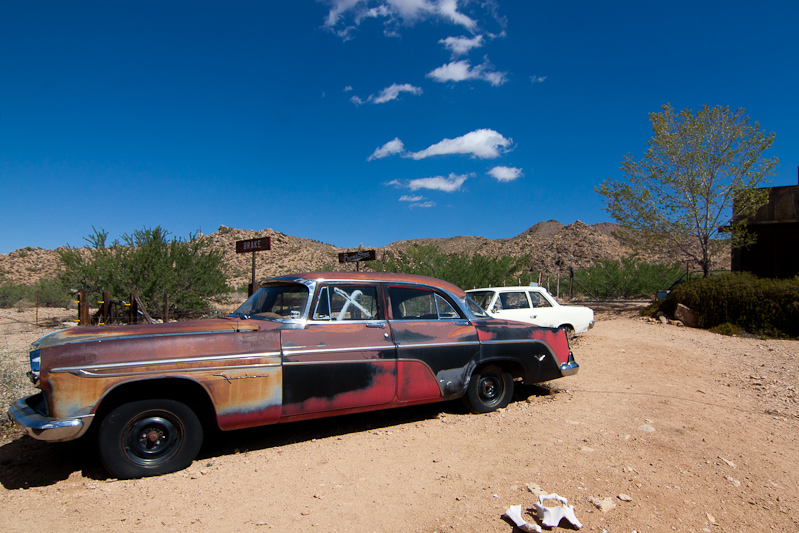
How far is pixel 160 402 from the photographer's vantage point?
12.7 ft

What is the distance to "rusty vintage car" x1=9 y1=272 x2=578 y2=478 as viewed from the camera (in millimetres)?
3674

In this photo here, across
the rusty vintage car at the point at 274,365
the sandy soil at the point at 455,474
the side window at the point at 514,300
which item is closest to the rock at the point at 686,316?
the side window at the point at 514,300

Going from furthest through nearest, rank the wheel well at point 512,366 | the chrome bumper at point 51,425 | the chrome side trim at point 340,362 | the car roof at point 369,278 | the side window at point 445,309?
the wheel well at point 512,366 → the side window at point 445,309 → the car roof at point 369,278 → the chrome side trim at point 340,362 → the chrome bumper at point 51,425

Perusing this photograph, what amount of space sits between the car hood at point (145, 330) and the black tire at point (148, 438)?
1.92 ft

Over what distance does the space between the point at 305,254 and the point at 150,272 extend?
1706 inches

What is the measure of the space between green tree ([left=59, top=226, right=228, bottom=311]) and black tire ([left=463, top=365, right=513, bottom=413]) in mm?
13138

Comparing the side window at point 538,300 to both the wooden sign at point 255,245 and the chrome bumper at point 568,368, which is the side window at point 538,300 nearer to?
the chrome bumper at point 568,368

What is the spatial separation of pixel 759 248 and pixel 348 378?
781 inches

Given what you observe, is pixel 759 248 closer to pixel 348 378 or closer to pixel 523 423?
pixel 523 423

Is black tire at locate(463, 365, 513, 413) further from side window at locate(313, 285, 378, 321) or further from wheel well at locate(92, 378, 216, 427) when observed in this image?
wheel well at locate(92, 378, 216, 427)

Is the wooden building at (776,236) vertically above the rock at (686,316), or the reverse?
the wooden building at (776,236)

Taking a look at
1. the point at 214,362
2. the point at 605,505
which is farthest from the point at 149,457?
the point at 605,505

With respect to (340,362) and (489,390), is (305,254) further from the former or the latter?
(340,362)

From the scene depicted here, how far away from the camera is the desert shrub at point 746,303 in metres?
12.5
